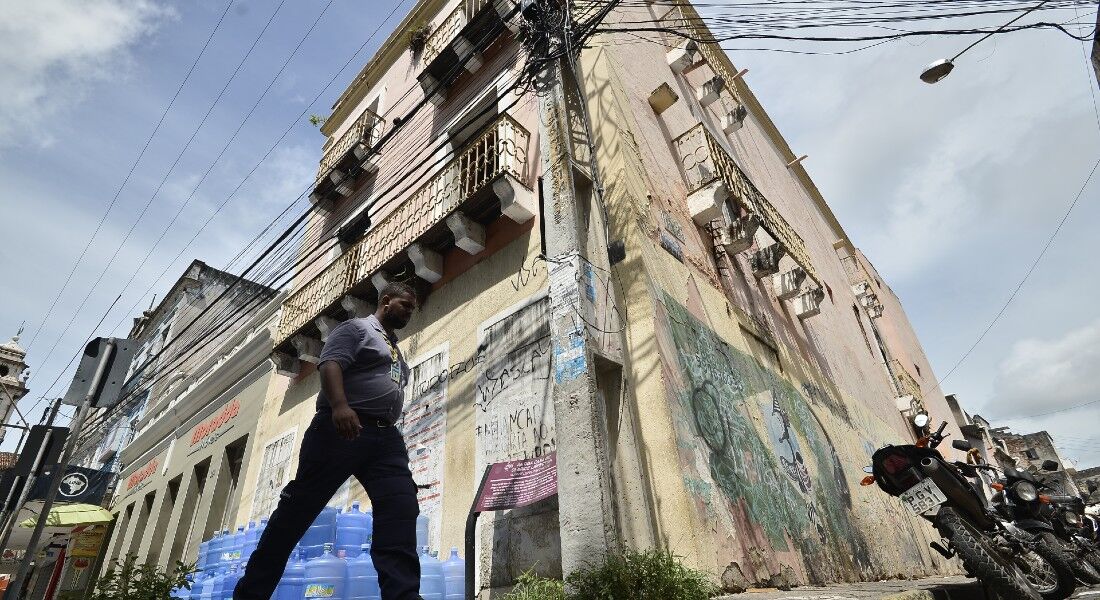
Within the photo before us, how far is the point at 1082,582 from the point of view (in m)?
4.20

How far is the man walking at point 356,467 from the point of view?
259 centimetres

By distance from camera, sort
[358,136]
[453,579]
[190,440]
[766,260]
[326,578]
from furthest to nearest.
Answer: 1. [190,440]
2. [358,136]
3. [766,260]
4. [453,579]
5. [326,578]

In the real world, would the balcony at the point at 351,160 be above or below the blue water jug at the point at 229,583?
above

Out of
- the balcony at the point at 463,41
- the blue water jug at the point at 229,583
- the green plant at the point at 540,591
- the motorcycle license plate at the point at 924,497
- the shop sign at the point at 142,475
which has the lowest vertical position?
the green plant at the point at 540,591

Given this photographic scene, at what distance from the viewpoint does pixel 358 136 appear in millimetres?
12195

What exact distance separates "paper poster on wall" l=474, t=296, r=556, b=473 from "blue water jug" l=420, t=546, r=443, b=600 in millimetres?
891

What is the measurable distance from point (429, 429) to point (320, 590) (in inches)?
95.7

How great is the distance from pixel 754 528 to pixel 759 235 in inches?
284

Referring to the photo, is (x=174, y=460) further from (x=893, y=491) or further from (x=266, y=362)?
(x=893, y=491)

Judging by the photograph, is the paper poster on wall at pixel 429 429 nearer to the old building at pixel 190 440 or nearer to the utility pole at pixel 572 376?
the utility pole at pixel 572 376

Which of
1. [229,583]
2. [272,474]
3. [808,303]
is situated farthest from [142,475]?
[808,303]

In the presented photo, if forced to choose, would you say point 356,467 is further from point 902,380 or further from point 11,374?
point 11,374

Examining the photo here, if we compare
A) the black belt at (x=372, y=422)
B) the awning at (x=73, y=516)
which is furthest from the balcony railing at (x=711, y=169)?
the awning at (x=73, y=516)

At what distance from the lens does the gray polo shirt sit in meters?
3.00
